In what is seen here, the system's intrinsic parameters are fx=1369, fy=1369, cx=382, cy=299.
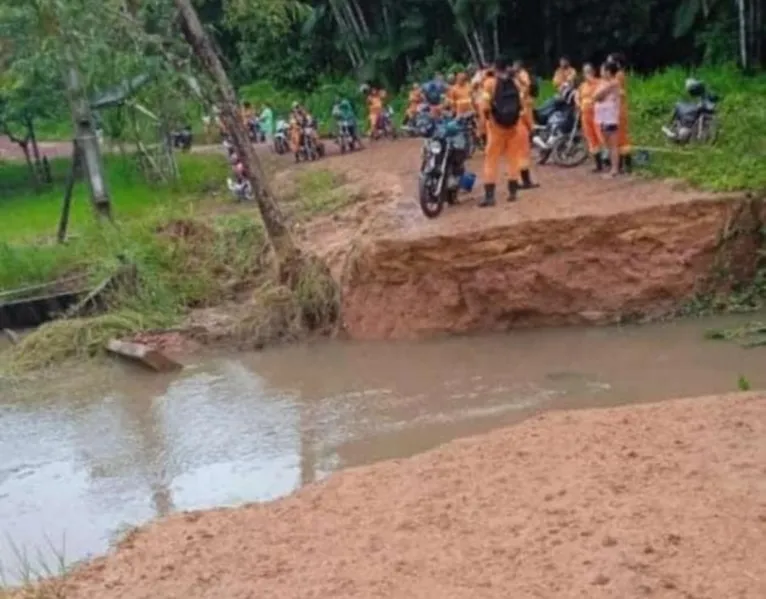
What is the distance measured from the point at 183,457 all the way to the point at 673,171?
663 centimetres

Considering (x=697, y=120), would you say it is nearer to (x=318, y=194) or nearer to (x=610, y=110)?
(x=610, y=110)

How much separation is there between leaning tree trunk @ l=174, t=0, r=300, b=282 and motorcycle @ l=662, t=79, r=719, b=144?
15.7 feet

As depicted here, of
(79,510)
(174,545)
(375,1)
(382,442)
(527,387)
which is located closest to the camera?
→ (174,545)

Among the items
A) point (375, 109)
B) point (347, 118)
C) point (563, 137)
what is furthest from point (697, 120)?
point (375, 109)

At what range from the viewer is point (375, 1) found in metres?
31.6

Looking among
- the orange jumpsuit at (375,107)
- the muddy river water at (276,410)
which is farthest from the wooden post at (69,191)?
the orange jumpsuit at (375,107)

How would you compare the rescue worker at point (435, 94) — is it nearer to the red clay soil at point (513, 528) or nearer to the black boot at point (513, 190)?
the black boot at point (513, 190)

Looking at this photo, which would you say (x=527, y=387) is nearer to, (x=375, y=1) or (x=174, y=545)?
(x=174, y=545)

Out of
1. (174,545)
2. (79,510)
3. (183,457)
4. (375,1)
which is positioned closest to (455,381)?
(183,457)

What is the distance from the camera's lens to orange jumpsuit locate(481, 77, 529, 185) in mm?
14016

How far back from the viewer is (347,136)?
79.6 feet

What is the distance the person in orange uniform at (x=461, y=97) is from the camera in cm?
2016

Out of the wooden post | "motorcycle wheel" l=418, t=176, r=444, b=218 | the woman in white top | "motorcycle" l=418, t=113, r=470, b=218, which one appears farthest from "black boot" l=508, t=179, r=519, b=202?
the wooden post

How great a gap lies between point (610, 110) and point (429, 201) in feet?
7.60
